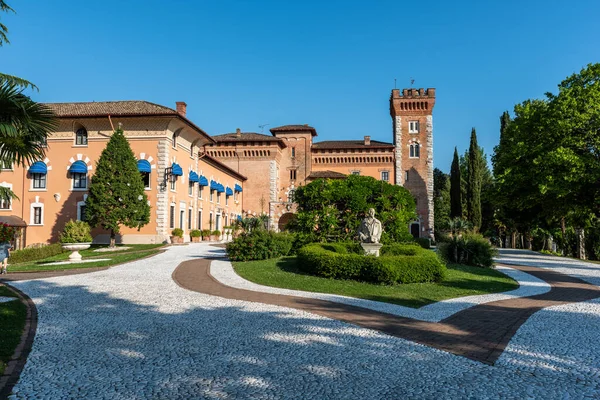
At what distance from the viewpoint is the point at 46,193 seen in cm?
3206

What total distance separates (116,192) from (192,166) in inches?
372

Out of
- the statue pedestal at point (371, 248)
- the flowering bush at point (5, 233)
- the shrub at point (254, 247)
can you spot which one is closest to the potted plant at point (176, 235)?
the shrub at point (254, 247)

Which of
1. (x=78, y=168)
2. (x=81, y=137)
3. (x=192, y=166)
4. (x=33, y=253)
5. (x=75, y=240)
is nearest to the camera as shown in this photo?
(x=75, y=240)

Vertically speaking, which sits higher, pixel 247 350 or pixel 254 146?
pixel 254 146

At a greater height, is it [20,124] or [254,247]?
[20,124]

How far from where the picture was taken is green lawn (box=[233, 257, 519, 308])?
1080 centimetres

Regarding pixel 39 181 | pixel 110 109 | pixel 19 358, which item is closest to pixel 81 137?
pixel 110 109

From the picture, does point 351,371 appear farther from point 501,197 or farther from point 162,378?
point 501,197

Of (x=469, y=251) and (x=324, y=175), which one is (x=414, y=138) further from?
(x=469, y=251)

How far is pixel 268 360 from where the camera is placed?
540 centimetres

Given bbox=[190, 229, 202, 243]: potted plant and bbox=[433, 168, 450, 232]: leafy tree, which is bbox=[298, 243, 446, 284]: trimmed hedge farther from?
bbox=[433, 168, 450, 232]: leafy tree

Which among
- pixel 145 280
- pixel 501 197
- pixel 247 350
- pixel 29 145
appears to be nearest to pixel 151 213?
pixel 145 280

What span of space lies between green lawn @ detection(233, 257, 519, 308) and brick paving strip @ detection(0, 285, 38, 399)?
6.38 metres

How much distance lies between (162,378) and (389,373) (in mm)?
2643
